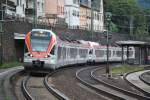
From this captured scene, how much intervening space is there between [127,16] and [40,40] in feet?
347

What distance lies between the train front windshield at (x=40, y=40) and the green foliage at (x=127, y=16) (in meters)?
A: 102

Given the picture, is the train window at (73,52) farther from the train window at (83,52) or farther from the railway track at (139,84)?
the railway track at (139,84)

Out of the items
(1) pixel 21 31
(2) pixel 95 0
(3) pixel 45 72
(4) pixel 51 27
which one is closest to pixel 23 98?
(3) pixel 45 72

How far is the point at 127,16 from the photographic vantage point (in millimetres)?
143250

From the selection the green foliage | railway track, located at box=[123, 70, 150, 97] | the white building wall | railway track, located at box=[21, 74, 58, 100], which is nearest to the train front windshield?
railway track, located at box=[21, 74, 58, 100]

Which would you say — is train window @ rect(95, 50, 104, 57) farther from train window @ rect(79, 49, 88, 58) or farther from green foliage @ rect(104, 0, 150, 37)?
green foliage @ rect(104, 0, 150, 37)

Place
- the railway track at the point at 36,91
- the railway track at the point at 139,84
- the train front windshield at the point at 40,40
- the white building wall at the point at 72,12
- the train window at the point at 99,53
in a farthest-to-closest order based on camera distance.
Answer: the white building wall at the point at 72,12, the train window at the point at 99,53, the train front windshield at the point at 40,40, the railway track at the point at 139,84, the railway track at the point at 36,91

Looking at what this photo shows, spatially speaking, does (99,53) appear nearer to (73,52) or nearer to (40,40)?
(73,52)

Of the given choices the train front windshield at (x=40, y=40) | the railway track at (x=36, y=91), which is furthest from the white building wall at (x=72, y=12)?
the railway track at (x=36, y=91)

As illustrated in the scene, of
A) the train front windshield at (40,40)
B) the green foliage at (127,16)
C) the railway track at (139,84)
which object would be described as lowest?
the railway track at (139,84)

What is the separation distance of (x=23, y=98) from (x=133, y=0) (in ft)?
453

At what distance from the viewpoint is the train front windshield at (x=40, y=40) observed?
38.7 m

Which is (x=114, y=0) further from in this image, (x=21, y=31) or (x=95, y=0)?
(x=21, y=31)

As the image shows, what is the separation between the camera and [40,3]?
102000 mm
